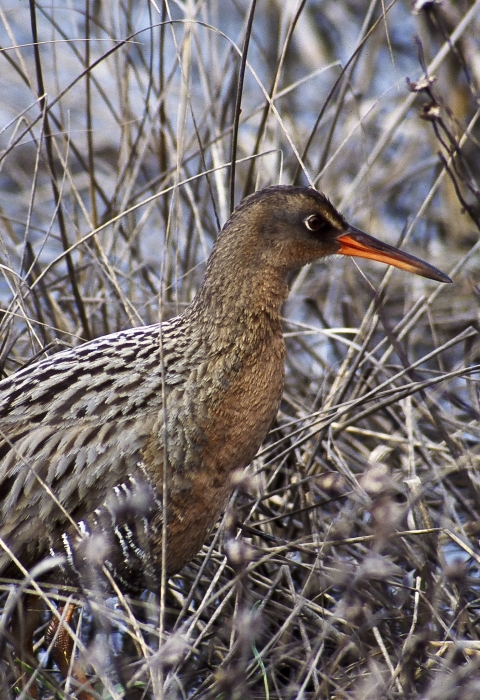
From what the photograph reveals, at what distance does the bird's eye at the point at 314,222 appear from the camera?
3.14 meters

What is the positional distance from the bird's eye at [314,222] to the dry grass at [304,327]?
0.32 m

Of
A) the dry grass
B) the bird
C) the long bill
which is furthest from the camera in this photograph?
the long bill

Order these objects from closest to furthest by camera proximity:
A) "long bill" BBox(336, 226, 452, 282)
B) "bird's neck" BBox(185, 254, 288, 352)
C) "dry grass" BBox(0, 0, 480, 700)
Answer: "dry grass" BBox(0, 0, 480, 700) < "bird's neck" BBox(185, 254, 288, 352) < "long bill" BBox(336, 226, 452, 282)

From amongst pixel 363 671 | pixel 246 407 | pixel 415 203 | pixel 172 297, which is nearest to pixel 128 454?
pixel 246 407

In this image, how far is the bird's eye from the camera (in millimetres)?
3141

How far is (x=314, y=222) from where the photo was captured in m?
3.16

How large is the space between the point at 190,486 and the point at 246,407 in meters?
0.26

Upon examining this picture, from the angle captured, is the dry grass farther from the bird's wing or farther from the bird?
the bird's wing

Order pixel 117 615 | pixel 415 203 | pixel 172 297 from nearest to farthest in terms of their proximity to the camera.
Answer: pixel 117 615 < pixel 172 297 < pixel 415 203

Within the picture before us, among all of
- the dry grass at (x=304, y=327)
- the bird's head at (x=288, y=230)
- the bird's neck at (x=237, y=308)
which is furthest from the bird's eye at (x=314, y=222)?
the dry grass at (x=304, y=327)

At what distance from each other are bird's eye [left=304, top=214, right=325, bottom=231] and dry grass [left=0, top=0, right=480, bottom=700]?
325 millimetres

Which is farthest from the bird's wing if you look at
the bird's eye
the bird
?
the bird's eye

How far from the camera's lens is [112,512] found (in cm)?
285

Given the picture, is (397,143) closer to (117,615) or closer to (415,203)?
(415,203)
